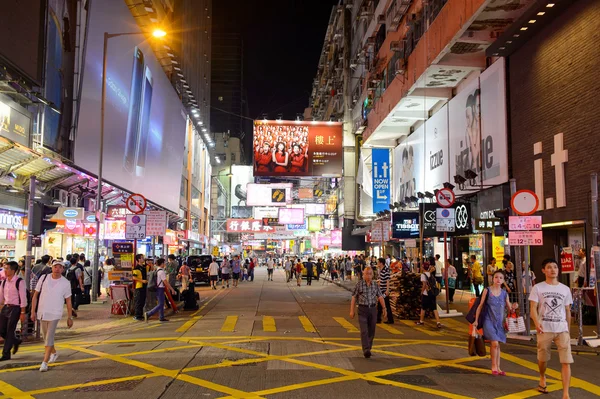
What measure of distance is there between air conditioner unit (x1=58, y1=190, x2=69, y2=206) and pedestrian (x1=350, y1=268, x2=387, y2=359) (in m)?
17.6

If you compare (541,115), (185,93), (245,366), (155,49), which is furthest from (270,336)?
(185,93)

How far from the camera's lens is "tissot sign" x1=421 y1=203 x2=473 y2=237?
20.8m

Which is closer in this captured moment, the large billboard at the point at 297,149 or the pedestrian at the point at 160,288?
the pedestrian at the point at 160,288

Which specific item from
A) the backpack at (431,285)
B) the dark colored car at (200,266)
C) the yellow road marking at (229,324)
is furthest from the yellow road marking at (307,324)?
the dark colored car at (200,266)

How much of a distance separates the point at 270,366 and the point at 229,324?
6.34m

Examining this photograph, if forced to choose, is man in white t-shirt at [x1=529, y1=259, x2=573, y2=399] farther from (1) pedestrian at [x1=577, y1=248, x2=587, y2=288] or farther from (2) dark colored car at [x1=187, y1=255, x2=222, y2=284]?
(2) dark colored car at [x1=187, y1=255, x2=222, y2=284]

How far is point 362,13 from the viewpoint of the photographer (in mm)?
44656

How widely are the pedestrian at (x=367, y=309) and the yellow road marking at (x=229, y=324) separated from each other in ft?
15.7

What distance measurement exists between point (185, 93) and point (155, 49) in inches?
512

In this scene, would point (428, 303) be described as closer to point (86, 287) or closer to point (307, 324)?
point (307, 324)

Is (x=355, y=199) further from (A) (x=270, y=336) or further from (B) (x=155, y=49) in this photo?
(A) (x=270, y=336)

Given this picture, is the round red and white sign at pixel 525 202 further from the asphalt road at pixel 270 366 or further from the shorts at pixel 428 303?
the shorts at pixel 428 303

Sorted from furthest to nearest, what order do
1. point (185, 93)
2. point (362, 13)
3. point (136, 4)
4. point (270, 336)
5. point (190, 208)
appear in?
1. point (190, 208)
2. point (185, 93)
3. point (362, 13)
4. point (136, 4)
5. point (270, 336)

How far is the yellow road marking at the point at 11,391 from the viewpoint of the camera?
766 centimetres
